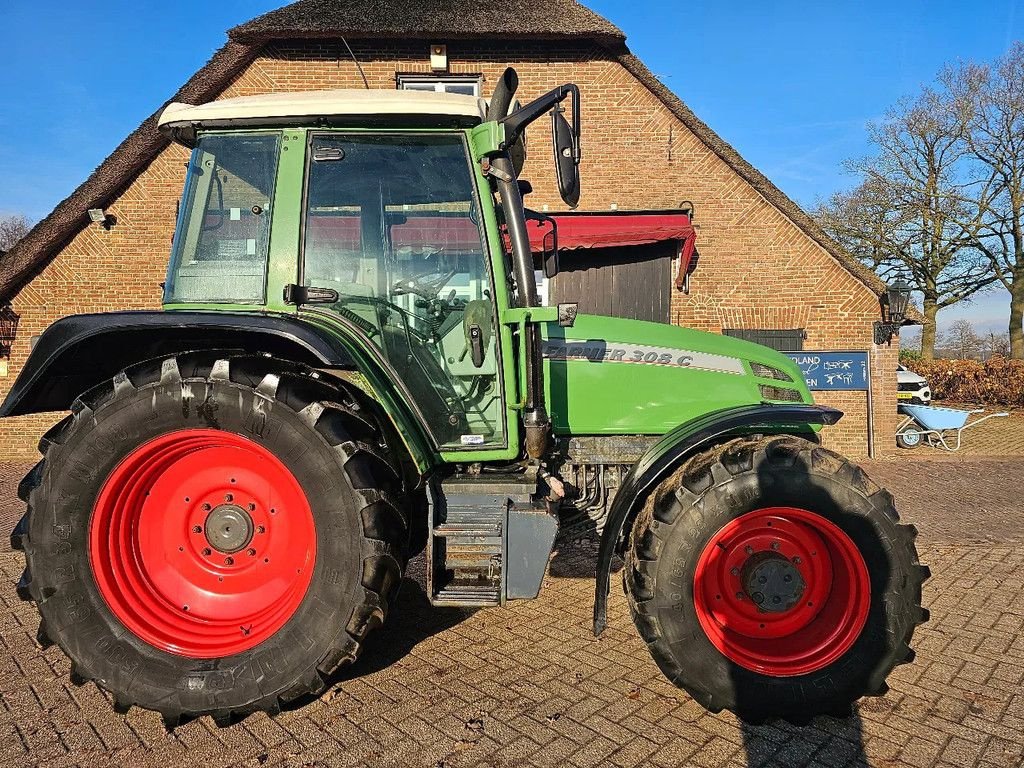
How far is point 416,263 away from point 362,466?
963 millimetres

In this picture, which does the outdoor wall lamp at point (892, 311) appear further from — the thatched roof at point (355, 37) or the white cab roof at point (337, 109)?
the white cab roof at point (337, 109)

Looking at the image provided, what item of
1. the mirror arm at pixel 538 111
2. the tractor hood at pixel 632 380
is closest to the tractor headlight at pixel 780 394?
the tractor hood at pixel 632 380

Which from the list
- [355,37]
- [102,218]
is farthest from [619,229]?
[102,218]

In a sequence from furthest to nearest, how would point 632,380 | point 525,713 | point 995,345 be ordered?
point 995,345 < point 632,380 < point 525,713

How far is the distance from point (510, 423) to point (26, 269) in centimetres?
916

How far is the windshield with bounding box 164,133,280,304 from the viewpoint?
276cm

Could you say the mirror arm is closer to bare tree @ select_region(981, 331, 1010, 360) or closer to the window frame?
the window frame

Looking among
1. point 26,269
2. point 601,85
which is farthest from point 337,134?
point 26,269

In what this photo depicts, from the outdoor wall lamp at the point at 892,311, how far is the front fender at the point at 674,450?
282 inches

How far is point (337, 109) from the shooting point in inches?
105

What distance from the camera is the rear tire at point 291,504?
2.40 meters

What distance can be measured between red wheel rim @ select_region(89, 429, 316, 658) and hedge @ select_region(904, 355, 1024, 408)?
19626 mm

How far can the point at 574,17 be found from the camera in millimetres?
9492

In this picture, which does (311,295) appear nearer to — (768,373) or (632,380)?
(632,380)
